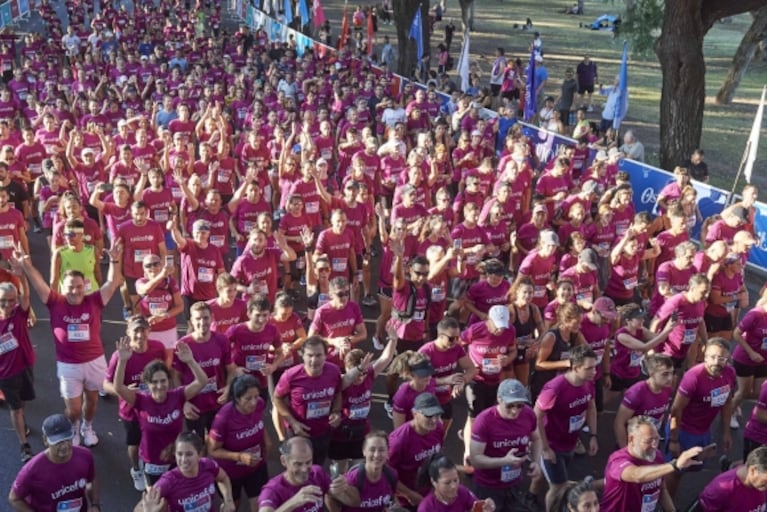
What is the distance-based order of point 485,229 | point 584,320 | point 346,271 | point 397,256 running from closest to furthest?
point 584,320 → point 397,256 → point 346,271 → point 485,229

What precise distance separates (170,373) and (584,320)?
355 cm

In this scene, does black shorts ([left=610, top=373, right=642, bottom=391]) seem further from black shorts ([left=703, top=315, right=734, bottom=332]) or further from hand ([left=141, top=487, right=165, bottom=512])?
hand ([left=141, top=487, right=165, bottom=512])

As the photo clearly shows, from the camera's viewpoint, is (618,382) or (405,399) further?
(618,382)

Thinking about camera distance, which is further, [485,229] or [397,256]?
[485,229]

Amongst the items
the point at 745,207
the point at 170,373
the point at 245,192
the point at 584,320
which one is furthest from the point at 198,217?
the point at 745,207

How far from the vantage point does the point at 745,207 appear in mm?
9500

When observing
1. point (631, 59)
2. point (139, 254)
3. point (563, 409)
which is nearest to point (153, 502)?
point (563, 409)

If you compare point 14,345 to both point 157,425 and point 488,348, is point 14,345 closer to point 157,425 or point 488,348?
point 157,425

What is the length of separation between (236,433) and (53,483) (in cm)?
115

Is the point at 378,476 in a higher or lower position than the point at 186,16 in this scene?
lower

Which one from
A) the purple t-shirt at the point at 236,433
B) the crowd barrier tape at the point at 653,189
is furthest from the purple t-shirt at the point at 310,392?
the crowd barrier tape at the point at 653,189

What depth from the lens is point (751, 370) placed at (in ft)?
23.8

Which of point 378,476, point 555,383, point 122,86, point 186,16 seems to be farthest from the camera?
point 186,16

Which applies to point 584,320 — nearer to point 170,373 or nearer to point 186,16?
point 170,373
